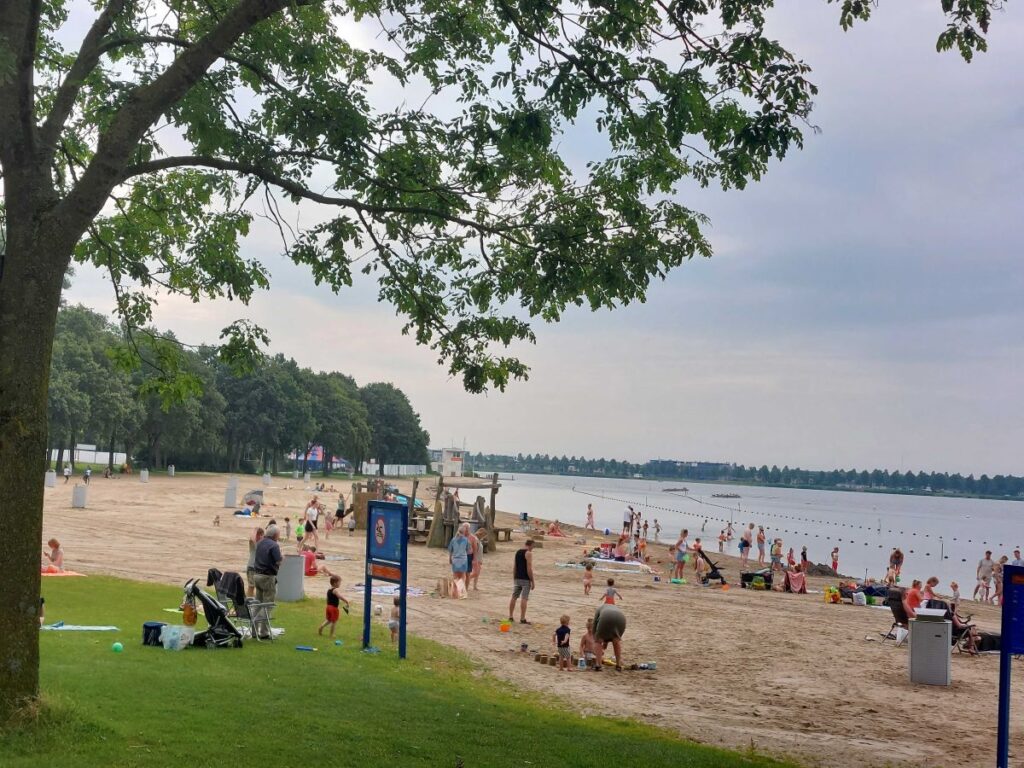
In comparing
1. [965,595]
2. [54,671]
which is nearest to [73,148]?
[54,671]

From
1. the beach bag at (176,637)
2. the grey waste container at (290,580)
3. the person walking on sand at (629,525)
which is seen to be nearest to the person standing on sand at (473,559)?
the grey waste container at (290,580)

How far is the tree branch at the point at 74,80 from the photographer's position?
8102 mm

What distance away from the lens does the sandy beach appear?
38.2 feet

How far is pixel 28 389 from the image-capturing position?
7320mm

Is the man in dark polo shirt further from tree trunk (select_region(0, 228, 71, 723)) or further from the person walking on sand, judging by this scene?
the person walking on sand

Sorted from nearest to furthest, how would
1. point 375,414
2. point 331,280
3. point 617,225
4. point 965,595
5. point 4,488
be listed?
point 4,488
point 617,225
point 331,280
point 965,595
point 375,414

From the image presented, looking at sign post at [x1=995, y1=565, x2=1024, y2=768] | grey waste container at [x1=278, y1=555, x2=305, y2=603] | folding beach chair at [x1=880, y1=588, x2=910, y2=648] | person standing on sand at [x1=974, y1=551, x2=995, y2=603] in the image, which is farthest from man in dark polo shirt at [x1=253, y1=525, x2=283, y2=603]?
person standing on sand at [x1=974, y1=551, x2=995, y2=603]

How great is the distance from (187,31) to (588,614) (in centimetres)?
1501

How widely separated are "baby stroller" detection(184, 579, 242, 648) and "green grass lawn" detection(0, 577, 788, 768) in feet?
0.72

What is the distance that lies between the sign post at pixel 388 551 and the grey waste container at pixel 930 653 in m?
8.30

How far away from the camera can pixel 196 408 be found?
80.8m

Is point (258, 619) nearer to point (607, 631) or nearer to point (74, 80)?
point (607, 631)

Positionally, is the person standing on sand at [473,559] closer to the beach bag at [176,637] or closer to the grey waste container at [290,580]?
the grey waste container at [290,580]

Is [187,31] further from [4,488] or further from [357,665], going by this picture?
[357,665]
